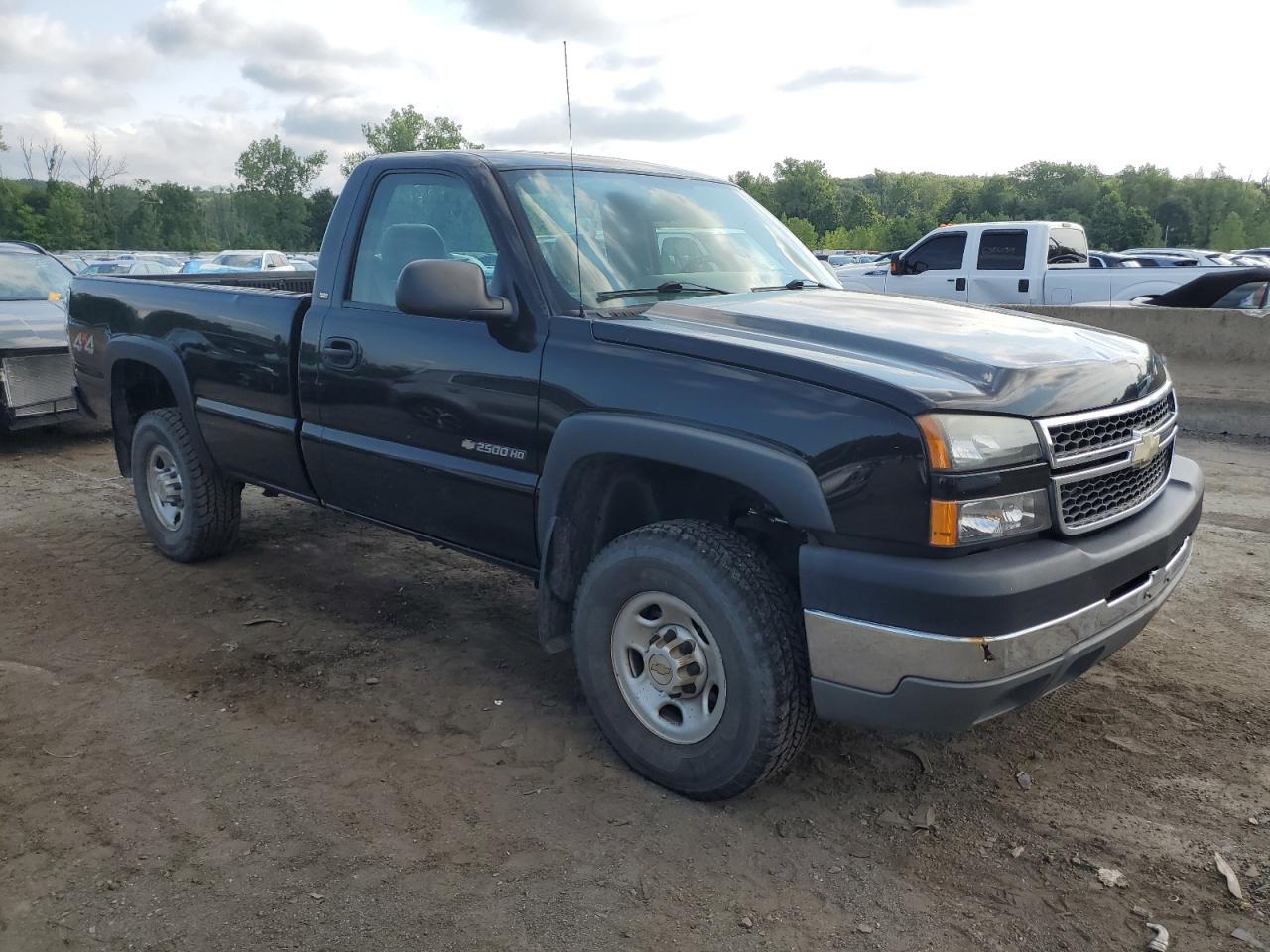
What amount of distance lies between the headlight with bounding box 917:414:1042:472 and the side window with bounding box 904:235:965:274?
1126 cm

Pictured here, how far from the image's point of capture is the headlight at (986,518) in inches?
98.3

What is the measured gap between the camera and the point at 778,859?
9.28 feet

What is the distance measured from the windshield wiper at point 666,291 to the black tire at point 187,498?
267cm

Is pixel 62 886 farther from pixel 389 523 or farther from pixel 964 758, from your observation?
pixel 964 758

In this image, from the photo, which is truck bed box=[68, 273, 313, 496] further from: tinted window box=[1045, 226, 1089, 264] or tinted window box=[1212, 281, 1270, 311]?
tinted window box=[1045, 226, 1089, 264]

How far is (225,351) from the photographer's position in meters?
4.61

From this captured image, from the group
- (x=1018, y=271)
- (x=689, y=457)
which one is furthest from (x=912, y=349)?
(x=1018, y=271)

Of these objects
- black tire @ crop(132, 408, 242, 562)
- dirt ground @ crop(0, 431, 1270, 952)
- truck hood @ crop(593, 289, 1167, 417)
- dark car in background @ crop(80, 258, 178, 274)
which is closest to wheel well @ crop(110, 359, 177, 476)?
black tire @ crop(132, 408, 242, 562)

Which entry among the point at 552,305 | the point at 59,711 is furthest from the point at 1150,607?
the point at 59,711

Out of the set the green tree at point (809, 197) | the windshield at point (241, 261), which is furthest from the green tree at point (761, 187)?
the windshield at point (241, 261)

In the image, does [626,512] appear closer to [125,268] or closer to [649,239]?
[649,239]

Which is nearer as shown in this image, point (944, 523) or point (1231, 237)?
point (944, 523)

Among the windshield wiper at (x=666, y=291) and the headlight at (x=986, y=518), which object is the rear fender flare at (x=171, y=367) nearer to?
the windshield wiper at (x=666, y=291)

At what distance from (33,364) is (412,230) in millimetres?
5739
